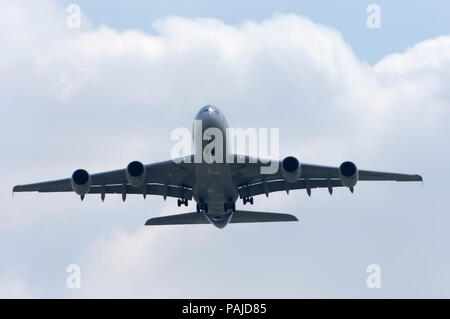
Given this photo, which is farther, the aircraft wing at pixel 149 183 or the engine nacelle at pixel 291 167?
the aircraft wing at pixel 149 183

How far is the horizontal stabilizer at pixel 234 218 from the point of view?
Result: 1536 inches

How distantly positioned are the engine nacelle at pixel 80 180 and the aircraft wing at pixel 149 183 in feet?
6.68

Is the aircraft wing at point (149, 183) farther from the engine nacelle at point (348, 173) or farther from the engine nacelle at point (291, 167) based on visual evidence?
the engine nacelle at point (348, 173)

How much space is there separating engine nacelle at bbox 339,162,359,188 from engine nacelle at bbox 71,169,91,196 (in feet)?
34.9

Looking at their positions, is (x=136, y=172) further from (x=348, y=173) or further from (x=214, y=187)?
(x=348, y=173)

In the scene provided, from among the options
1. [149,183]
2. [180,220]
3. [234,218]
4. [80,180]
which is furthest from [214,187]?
[80,180]

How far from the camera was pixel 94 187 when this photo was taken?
41094 millimetres

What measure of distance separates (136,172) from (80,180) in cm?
239

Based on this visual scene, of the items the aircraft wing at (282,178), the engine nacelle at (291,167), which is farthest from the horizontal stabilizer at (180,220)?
the engine nacelle at (291,167)
